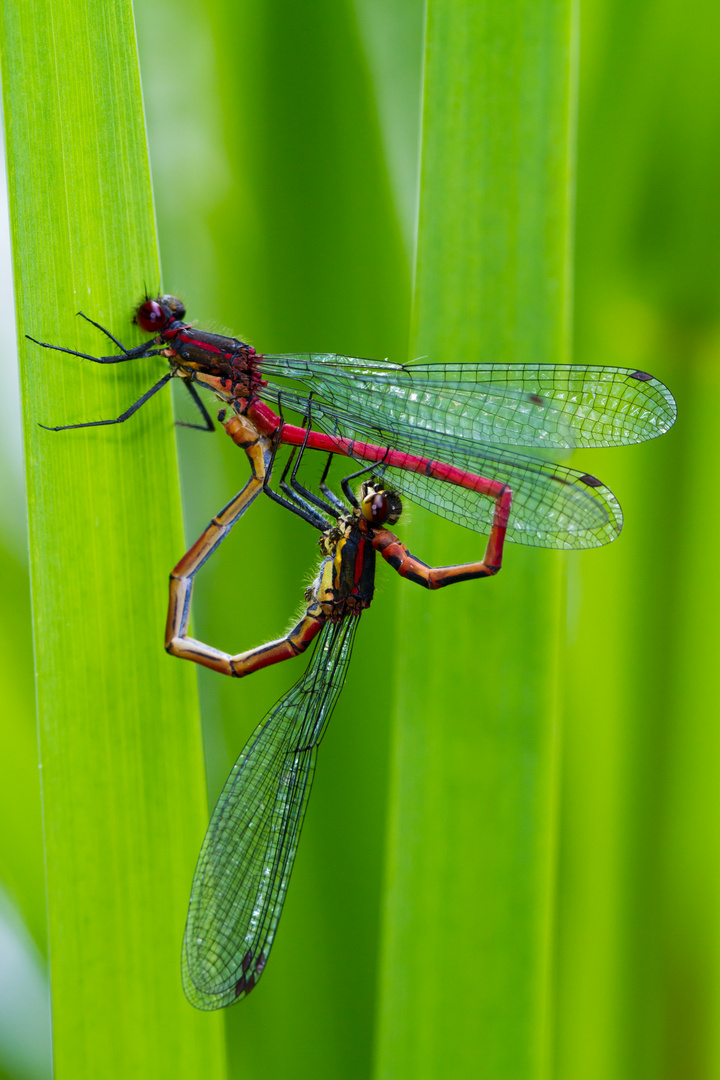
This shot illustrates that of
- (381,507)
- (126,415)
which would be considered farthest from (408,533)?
(126,415)

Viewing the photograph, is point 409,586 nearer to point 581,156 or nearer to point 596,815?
point 596,815

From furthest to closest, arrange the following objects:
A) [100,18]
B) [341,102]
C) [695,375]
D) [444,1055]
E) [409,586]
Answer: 1. [695,375]
2. [341,102]
3. [409,586]
4. [444,1055]
5. [100,18]

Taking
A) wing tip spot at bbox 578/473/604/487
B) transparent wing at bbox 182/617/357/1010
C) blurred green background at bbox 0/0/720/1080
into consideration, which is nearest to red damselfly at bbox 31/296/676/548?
wing tip spot at bbox 578/473/604/487

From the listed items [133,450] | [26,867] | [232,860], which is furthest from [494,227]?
[26,867]

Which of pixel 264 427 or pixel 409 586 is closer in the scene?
pixel 409 586

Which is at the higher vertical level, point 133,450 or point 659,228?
point 659,228

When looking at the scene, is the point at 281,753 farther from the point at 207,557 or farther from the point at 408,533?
the point at 408,533

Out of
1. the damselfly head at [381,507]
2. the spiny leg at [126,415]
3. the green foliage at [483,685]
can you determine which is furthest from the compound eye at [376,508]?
the spiny leg at [126,415]

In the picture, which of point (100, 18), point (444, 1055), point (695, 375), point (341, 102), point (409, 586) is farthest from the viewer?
point (695, 375)
